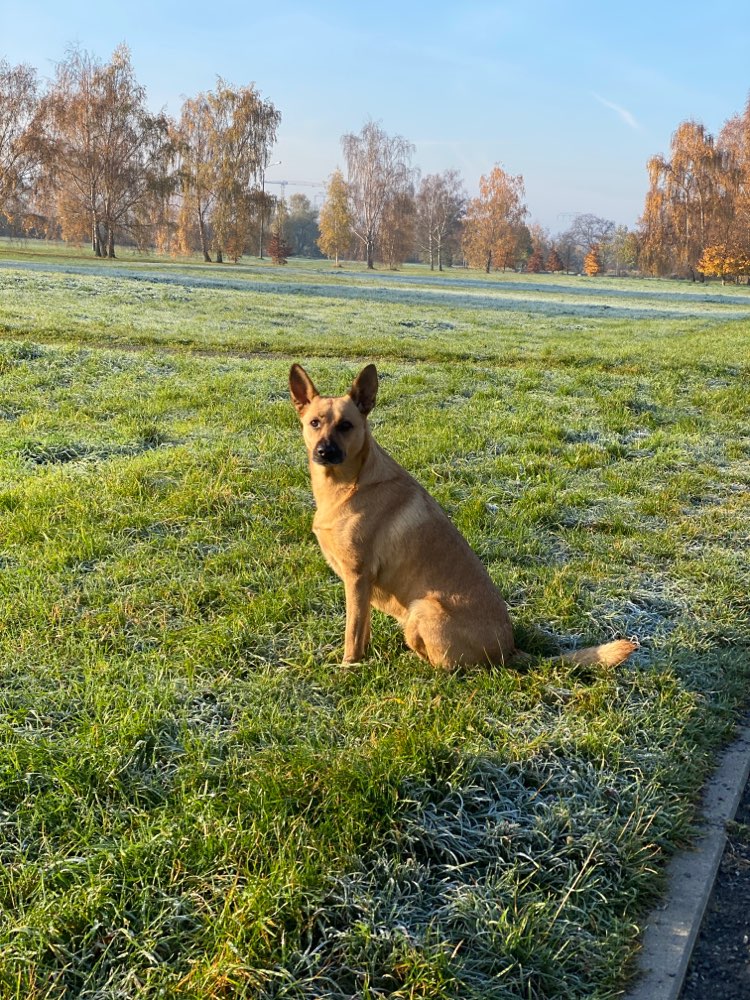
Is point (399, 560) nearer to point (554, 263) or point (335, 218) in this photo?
point (335, 218)

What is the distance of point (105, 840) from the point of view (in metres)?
2.45

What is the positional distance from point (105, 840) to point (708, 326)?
26189 mm

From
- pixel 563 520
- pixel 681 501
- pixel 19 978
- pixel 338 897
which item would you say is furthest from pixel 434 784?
pixel 681 501

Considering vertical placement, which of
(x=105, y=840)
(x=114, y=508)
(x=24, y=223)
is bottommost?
(x=105, y=840)

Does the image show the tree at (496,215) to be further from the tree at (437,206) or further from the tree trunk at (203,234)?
the tree trunk at (203,234)

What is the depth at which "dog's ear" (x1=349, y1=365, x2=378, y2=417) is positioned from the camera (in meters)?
3.86

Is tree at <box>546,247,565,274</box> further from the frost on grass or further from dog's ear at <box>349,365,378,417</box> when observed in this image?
the frost on grass

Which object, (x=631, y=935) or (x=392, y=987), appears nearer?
(x=392, y=987)

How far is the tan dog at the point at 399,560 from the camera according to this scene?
3.61 m

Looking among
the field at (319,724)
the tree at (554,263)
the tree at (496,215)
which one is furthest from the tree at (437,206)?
the field at (319,724)

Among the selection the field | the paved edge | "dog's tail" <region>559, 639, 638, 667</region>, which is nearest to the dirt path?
the paved edge

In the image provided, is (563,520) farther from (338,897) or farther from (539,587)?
(338,897)

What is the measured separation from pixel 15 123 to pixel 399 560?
5150cm

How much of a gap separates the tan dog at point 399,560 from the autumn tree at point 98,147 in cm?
4992
